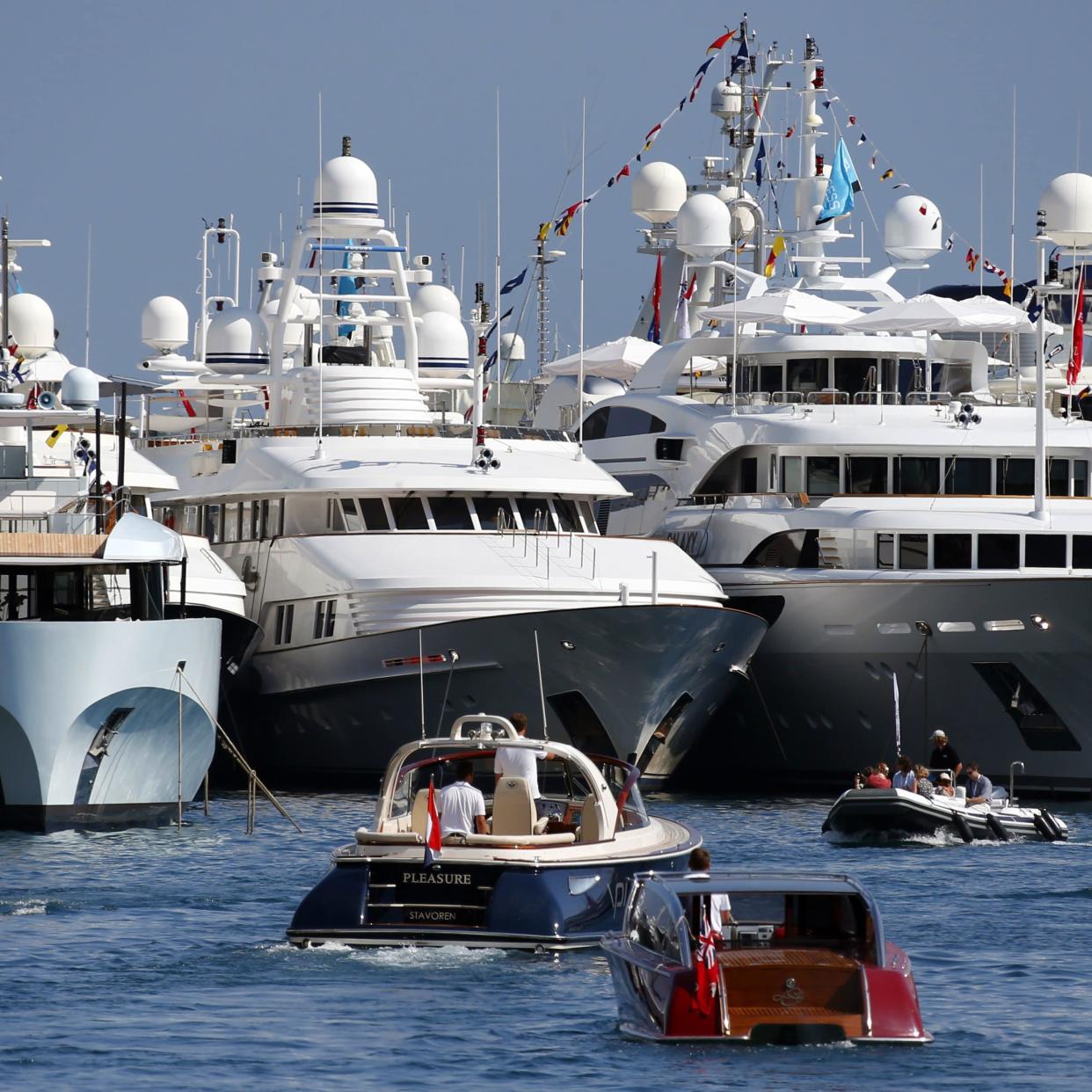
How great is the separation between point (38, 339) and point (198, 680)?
70.5ft

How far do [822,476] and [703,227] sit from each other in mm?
10331

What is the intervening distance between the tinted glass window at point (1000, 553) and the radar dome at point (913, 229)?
47.9 feet

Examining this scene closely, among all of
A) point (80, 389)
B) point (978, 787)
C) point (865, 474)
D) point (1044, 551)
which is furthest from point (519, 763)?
point (865, 474)

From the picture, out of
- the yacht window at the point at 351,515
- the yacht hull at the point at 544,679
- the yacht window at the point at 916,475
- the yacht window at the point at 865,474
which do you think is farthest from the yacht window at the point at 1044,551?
the yacht window at the point at 351,515

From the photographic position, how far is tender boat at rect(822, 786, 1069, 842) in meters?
33.7

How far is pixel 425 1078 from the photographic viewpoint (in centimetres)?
1823

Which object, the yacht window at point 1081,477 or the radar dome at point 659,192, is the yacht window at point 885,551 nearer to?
the yacht window at point 1081,477

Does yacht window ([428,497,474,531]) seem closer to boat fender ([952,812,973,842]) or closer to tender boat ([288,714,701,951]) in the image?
boat fender ([952,812,973,842])

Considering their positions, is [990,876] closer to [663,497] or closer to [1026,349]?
[663,497]

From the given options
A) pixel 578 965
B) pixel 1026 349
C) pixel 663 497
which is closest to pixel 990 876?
pixel 578 965

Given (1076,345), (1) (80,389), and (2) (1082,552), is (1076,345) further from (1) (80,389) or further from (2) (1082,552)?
(1) (80,389)

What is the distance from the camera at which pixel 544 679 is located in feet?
125

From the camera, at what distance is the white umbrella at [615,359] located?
5744 cm

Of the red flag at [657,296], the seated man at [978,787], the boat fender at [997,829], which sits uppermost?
the red flag at [657,296]
